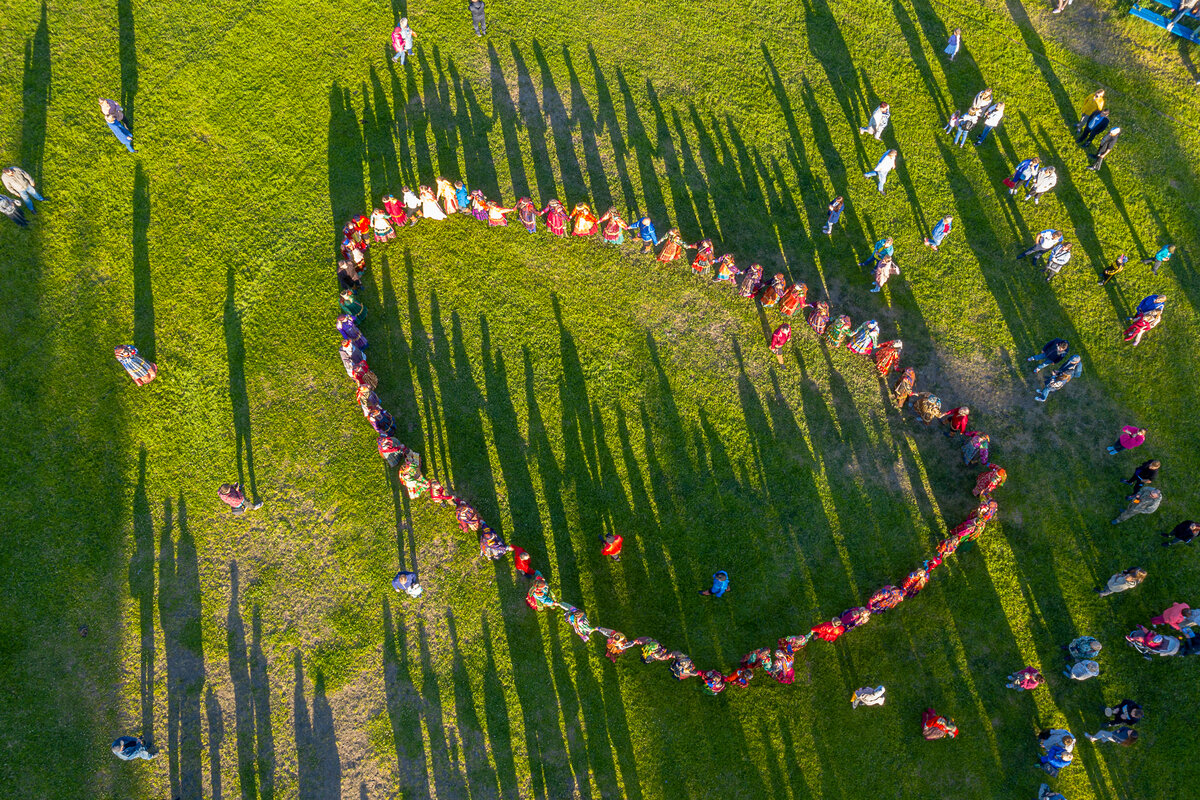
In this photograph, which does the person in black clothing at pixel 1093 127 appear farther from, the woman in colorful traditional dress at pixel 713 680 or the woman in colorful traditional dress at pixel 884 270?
the woman in colorful traditional dress at pixel 713 680

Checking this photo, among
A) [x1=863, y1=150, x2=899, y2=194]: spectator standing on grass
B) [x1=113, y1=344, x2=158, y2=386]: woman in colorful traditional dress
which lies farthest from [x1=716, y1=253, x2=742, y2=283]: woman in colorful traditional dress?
[x1=113, y1=344, x2=158, y2=386]: woman in colorful traditional dress

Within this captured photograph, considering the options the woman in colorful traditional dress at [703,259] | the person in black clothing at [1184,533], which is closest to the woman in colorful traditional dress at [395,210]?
the woman in colorful traditional dress at [703,259]

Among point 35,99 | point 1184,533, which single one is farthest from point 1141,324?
point 35,99

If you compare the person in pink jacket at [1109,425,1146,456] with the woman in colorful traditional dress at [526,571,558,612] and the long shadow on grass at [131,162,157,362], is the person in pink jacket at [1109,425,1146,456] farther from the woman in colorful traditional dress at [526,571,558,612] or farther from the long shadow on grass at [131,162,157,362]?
the long shadow on grass at [131,162,157,362]

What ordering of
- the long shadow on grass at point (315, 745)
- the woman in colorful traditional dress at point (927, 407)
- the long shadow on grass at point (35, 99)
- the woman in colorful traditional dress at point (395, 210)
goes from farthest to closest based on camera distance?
the long shadow on grass at point (35, 99), the woman in colorful traditional dress at point (395, 210), the woman in colorful traditional dress at point (927, 407), the long shadow on grass at point (315, 745)

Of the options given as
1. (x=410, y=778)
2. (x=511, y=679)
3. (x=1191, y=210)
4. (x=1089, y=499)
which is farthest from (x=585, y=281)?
(x=1191, y=210)

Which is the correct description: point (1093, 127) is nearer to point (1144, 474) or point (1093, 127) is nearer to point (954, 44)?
point (954, 44)
